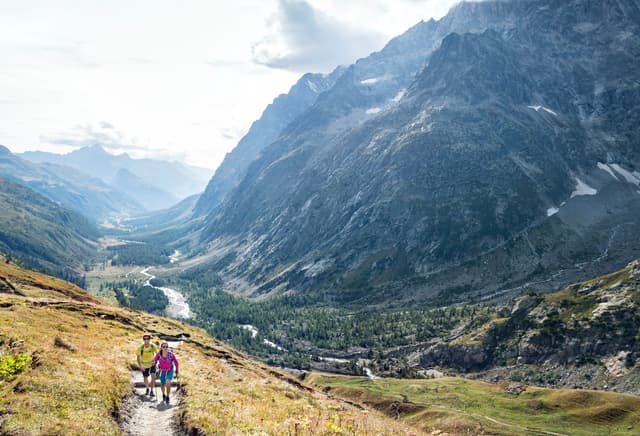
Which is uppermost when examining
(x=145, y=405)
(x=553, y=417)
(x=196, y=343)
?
(x=196, y=343)

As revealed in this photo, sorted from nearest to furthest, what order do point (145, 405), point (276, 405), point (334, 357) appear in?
point (145, 405)
point (276, 405)
point (334, 357)

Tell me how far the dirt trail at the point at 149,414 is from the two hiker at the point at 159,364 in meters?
0.69

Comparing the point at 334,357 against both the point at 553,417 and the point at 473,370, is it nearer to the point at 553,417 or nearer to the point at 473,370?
the point at 473,370

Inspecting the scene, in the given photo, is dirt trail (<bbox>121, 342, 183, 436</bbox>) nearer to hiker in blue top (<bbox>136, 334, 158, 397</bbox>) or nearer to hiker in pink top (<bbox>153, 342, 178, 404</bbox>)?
hiker in blue top (<bbox>136, 334, 158, 397</bbox>)

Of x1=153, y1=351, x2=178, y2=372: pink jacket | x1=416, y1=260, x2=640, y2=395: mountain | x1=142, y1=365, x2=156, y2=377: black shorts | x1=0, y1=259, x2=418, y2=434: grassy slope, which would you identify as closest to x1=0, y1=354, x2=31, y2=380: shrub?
x1=0, y1=259, x2=418, y2=434: grassy slope

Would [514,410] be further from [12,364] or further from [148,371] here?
[12,364]

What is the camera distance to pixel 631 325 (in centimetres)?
11850

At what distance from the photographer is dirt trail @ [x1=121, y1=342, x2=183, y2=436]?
24.8 metres

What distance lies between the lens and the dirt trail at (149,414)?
81.2ft

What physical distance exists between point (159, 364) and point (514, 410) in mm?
83922

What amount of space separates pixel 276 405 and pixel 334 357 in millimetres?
160716

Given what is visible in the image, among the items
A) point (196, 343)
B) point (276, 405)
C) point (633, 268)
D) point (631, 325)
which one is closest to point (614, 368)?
point (631, 325)

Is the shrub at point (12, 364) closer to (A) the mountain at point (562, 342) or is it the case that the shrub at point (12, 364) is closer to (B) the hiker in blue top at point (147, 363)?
(B) the hiker in blue top at point (147, 363)

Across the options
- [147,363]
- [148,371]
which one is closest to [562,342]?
[148,371]
